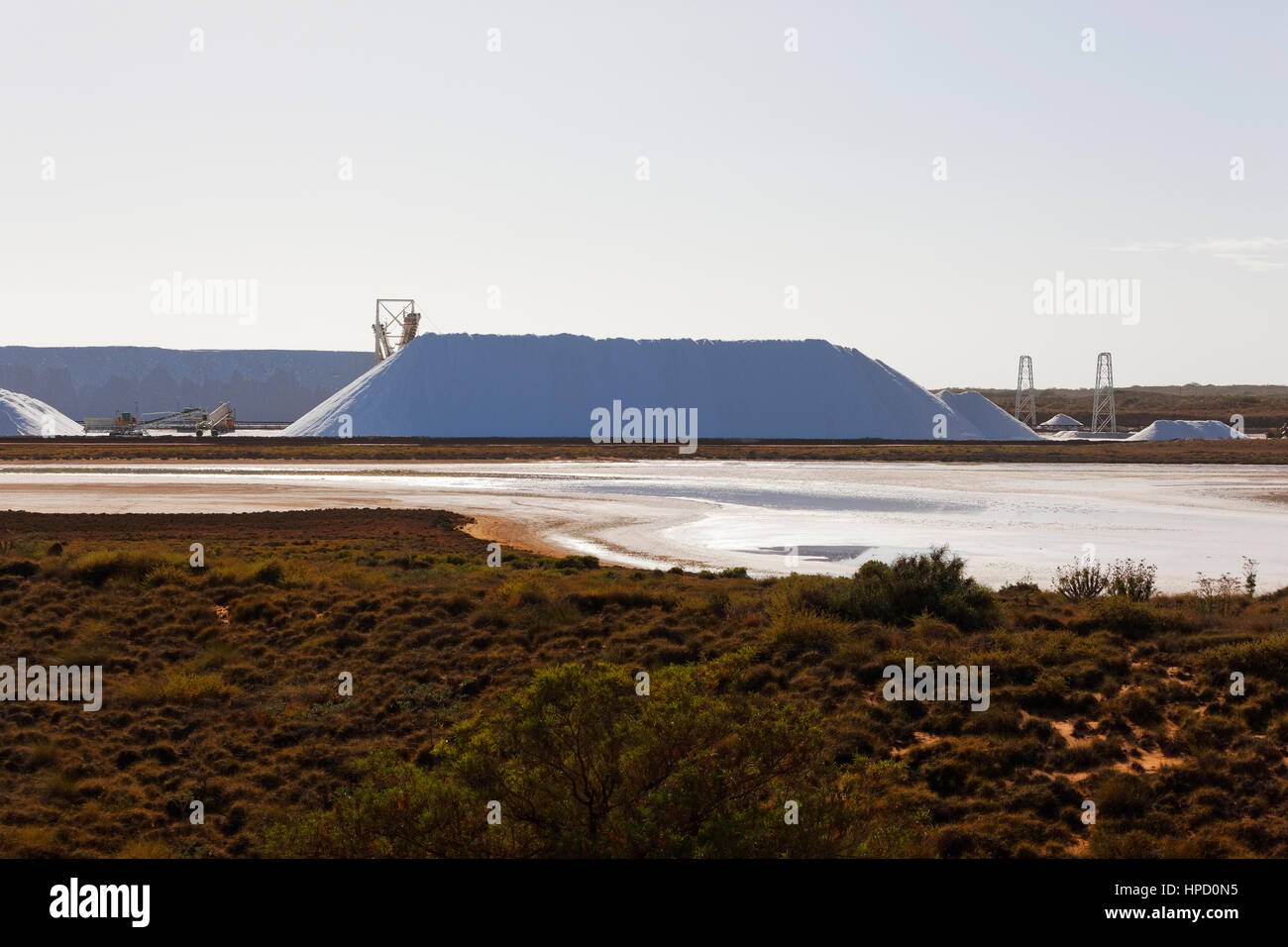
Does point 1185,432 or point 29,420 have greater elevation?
point 29,420

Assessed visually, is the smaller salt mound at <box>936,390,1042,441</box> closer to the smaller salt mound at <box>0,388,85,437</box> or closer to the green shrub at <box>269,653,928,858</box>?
the smaller salt mound at <box>0,388,85,437</box>

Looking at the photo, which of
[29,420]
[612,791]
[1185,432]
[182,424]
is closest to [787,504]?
[612,791]

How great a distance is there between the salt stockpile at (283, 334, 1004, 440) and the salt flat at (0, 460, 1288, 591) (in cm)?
2749

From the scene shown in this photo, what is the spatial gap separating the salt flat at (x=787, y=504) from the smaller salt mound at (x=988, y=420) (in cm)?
3230

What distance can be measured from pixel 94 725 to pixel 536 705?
7.21 metres

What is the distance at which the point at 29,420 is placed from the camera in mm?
101062

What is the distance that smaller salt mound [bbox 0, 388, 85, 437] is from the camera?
9838cm

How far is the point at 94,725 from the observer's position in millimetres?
11633

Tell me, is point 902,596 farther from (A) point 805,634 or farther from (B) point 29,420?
(B) point 29,420

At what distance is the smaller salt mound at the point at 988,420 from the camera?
90750 millimetres

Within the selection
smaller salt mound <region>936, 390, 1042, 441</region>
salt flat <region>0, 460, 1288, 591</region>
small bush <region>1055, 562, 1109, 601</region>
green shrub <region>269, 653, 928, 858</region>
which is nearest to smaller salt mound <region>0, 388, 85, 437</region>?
salt flat <region>0, 460, 1288, 591</region>

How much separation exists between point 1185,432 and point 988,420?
15511 millimetres

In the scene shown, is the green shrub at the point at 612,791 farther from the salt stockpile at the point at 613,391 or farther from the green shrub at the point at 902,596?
the salt stockpile at the point at 613,391

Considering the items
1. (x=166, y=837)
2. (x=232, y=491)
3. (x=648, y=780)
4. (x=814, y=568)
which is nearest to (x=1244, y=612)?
(x=814, y=568)
